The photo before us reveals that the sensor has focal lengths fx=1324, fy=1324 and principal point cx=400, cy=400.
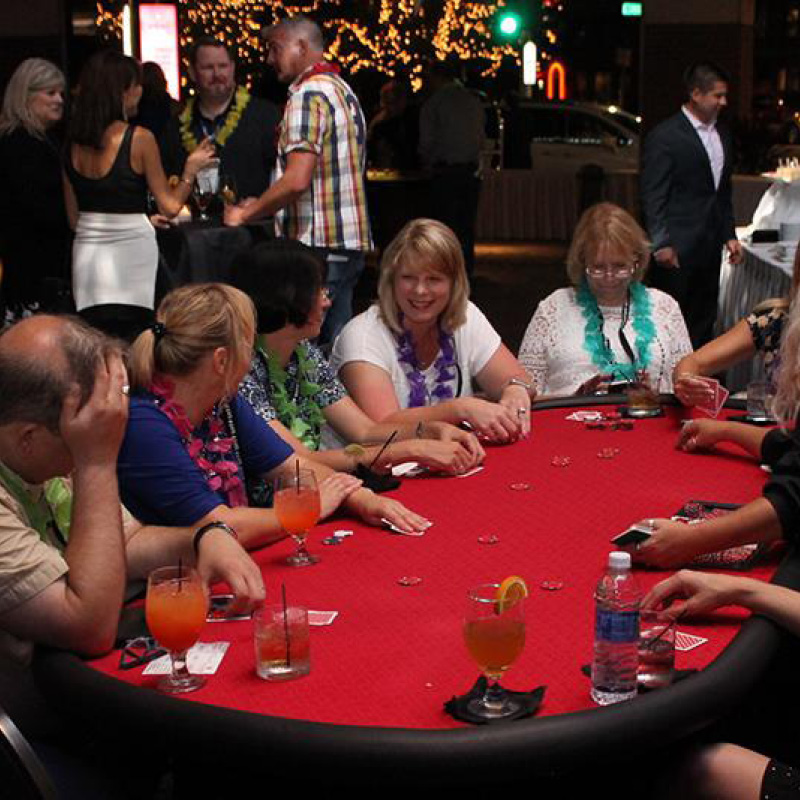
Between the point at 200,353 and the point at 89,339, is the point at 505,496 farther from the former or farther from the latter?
the point at 89,339

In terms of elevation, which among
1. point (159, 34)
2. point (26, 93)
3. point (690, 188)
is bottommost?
point (690, 188)

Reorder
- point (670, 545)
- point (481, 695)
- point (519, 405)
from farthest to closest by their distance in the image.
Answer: point (519, 405) → point (670, 545) → point (481, 695)

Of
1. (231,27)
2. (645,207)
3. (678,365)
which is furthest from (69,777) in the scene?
(231,27)

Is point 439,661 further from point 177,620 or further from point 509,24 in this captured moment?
point 509,24

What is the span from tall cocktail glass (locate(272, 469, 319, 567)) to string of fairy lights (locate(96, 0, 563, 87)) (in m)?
15.3

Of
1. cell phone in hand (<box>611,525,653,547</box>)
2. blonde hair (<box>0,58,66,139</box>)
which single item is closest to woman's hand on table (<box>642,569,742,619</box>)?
cell phone in hand (<box>611,525,653,547</box>)

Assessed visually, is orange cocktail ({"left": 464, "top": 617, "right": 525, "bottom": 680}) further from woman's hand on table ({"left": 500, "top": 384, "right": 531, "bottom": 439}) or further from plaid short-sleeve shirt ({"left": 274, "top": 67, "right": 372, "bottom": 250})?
plaid short-sleeve shirt ({"left": 274, "top": 67, "right": 372, "bottom": 250})

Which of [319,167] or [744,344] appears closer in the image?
[744,344]

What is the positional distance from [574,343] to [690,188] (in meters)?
2.88

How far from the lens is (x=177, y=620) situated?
1906 millimetres

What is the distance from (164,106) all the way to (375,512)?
521cm

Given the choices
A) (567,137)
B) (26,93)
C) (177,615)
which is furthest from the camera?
(567,137)

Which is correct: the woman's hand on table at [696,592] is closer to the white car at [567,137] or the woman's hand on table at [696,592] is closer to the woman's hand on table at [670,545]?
the woman's hand on table at [670,545]

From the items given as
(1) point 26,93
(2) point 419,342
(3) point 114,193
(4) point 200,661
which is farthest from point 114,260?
(4) point 200,661
